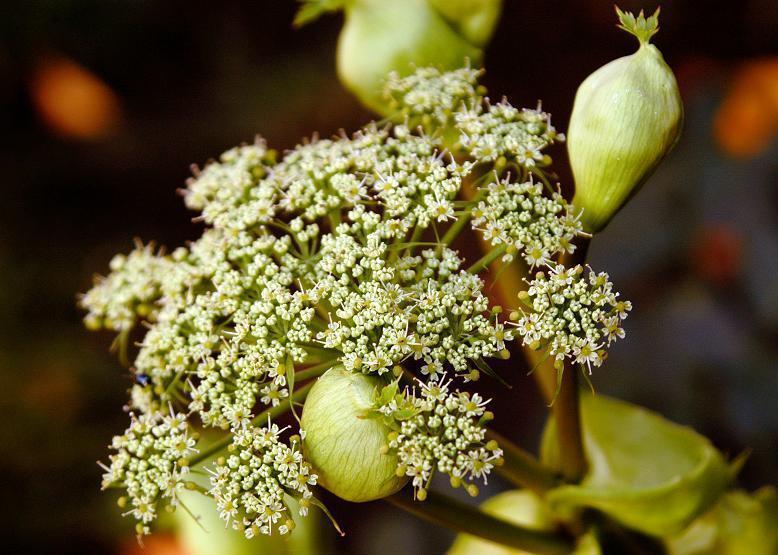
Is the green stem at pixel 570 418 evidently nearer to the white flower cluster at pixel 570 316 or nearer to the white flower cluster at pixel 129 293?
the white flower cluster at pixel 570 316

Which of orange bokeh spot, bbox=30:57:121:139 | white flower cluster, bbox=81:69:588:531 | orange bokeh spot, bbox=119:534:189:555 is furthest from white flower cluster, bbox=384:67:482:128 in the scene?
orange bokeh spot, bbox=30:57:121:139

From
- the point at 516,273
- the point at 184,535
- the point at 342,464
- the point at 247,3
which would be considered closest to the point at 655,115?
the point at 516,273

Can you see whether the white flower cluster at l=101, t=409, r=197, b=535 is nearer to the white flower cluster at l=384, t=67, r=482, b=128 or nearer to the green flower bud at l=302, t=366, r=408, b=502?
the green flower bud at l=302, t=366, r=408, b=502

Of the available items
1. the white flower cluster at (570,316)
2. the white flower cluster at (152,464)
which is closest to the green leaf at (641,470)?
the white flower cluster at (570,316)

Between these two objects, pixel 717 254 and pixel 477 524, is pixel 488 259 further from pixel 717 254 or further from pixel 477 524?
pixel 717 254

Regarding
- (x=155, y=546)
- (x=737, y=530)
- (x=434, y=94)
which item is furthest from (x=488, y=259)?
(x=155, y=546)

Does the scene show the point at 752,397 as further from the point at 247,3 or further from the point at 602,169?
the point at 247,3
